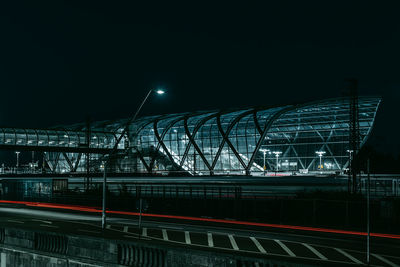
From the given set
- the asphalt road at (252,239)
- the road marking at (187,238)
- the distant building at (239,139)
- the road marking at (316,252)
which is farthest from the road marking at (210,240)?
the distant building at (239,139)

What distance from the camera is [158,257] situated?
16969 millimetres

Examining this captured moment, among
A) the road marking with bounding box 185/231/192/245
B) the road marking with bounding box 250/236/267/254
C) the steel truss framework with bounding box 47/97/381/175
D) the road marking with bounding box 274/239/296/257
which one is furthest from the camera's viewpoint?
the steel truss framework with bounding box 47/97/381/175

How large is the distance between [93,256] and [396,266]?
11431 millimetres

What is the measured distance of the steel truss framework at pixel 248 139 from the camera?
236ft

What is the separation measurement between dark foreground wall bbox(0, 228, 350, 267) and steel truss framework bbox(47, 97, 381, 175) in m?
46.3

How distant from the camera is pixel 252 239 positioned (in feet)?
86.6

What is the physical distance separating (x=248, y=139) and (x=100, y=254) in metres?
62.3

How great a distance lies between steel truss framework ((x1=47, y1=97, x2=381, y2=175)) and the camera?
72.0m

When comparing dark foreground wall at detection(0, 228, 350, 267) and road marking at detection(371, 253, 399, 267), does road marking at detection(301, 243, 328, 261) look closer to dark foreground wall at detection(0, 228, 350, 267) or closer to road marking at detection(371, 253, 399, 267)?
dark foreground wall at detection(0, 228, 350, 267)

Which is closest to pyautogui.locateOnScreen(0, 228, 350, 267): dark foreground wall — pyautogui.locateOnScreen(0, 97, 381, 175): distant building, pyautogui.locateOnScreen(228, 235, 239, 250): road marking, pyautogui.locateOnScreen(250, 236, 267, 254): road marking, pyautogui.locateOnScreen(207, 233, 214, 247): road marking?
pyautogui.locateOnScreen(250, 236, 267, 254): road marking

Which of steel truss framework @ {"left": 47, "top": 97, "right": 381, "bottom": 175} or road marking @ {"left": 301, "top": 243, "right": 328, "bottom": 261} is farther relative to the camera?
steel truss framework @ {"left": 47, "top": 97, "right": 381, "bottom": 175}

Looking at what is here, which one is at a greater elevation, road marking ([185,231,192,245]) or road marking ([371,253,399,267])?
road marking ([371,253,399,267])

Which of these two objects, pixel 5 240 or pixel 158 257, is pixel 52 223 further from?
pixel 158 257

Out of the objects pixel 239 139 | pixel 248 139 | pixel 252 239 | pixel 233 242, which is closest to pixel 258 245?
pixel 233 242
